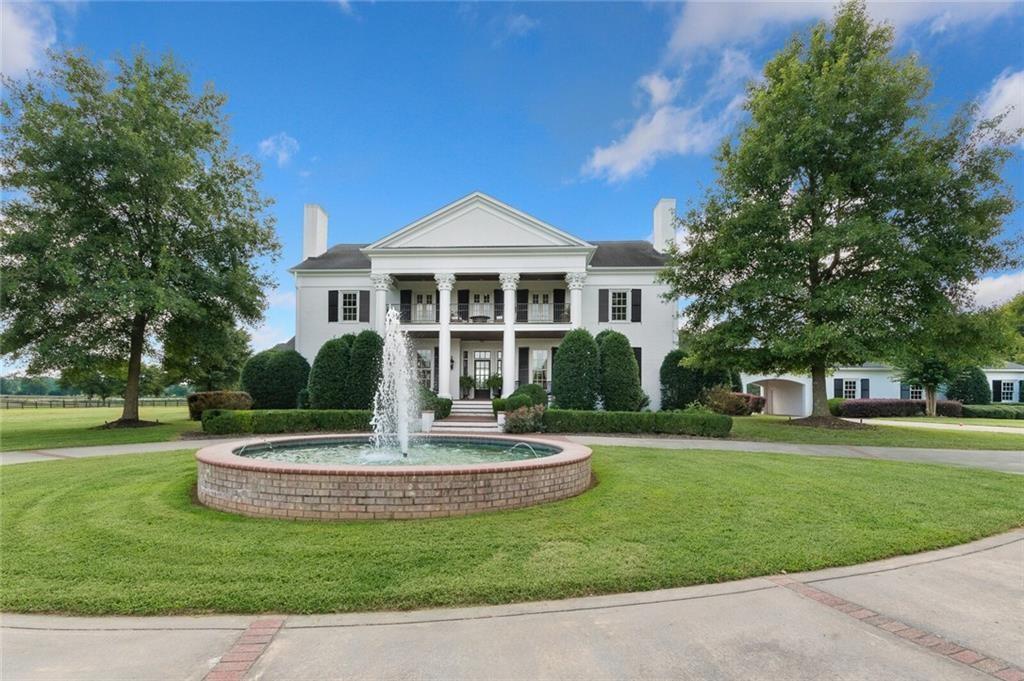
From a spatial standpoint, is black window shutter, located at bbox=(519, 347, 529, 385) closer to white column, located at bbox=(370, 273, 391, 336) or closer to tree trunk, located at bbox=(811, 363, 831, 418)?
white column, located at bbox=(370, 273, 391, 336)

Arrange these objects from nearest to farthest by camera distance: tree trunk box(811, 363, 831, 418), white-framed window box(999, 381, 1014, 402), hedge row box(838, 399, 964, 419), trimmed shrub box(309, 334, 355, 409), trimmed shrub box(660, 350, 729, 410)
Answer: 1. tree trunk box(811, 363, 831, 418)
2. trimmed shrub box(309, 334, 355, 409)
3. trimmed shrub box(660, 350, 729, 410)
4. hedge row box(838, 399, 964, 419)
5. white-framed window box(999, 381, 1014, 402)

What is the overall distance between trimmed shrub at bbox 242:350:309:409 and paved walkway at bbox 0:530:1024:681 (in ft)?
68.4

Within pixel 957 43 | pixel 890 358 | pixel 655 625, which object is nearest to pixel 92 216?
pixel 655 625

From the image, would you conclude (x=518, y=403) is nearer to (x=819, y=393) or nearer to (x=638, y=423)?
(x=638, y=423)

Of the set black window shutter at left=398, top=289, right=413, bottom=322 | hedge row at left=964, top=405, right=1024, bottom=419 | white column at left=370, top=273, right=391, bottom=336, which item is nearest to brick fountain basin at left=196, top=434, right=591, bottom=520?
white column at left=370, top=273, right=391, bottom=336

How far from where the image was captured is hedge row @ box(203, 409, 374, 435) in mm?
15922

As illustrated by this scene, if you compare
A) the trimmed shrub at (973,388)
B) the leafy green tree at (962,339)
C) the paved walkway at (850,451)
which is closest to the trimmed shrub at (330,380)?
the paved walkway at (850,451)

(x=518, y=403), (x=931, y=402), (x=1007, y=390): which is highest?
(x=518, y=403)

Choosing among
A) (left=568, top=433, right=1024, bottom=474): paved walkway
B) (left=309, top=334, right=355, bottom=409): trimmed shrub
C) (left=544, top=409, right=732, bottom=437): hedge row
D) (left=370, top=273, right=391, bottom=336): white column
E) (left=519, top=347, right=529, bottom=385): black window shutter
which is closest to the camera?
(left=568, top=433, right=1024, bottom=474): paved walkway

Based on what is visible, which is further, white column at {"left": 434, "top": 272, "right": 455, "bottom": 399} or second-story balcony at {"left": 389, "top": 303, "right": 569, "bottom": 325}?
second-story balcony at {"left": 389, "top": 303, "right": 569, "bottom": 325}

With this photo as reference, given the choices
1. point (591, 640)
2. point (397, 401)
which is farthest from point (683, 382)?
point (591, 640)

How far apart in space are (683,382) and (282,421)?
55.7ft

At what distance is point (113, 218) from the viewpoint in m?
18.6

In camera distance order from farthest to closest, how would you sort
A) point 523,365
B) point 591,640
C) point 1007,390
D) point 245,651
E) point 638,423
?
point 1007,390 < point 523,365 < point 638,423 < point 591,640 < point 245,651
